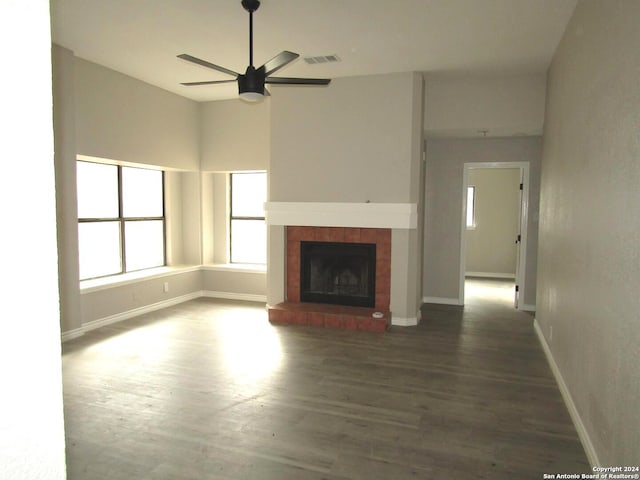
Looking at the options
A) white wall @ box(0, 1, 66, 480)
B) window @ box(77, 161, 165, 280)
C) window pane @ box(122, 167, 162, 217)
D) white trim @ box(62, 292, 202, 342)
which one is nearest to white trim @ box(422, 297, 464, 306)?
white trim @ box(62, 292, 202, 342)

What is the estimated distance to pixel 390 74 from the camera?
5348 mm

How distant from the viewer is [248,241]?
23.8ft

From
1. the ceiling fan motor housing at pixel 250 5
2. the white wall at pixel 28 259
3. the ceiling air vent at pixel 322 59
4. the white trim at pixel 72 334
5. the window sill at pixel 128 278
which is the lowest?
the white trim at pixel 72 334

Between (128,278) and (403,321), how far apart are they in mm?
3631

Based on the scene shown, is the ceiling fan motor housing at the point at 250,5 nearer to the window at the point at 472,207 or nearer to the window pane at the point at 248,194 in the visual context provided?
the window pane at the point at 248,194

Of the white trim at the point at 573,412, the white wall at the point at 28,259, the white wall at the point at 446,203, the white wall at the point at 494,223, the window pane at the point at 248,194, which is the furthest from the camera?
the white wall at the point at 494,223

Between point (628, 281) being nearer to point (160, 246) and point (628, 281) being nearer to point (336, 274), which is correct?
point (336, 274)

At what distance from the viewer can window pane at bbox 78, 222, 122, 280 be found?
5559 millimetres

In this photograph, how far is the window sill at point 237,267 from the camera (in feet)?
22.4

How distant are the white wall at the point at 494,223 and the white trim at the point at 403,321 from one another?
438cm

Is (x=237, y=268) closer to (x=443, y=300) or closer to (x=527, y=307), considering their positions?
(x=443, y=300)

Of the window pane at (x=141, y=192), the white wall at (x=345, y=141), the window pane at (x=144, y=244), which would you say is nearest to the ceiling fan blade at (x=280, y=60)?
the white wall at (x=345, y=141)

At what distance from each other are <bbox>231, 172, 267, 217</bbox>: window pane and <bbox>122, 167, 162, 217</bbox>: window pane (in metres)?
1.17

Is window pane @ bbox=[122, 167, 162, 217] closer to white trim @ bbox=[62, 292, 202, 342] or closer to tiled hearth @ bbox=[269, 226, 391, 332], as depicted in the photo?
white trim @ bbox=[62, 292, 202, 342]
